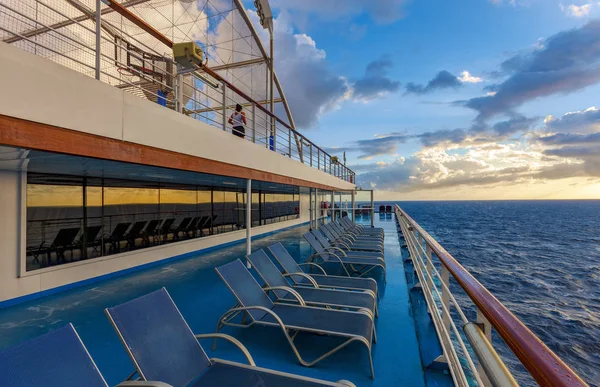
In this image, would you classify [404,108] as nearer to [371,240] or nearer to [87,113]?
[371,240]

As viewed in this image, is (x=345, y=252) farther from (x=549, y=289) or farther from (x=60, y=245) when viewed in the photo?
(x=549, y=289)

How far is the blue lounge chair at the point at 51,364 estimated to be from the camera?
1318 mm

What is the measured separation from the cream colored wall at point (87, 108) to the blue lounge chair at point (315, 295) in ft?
6.43

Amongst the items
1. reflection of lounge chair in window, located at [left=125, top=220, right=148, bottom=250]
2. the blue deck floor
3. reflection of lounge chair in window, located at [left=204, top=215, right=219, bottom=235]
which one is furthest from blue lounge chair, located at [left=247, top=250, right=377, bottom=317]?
reflection of lounge chair in window, located at [left=204, top=215, right=219, bottom=235]

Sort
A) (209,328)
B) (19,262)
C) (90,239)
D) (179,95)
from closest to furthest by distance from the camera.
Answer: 1. (209,328)
2. (179,95)
3. (19,262)
4. (90,239)

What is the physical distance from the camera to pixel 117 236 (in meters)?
6.93

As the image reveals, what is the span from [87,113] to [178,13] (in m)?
14.6

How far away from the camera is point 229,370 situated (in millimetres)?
2041

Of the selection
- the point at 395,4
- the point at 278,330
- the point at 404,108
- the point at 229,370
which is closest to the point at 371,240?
the point at 278,330

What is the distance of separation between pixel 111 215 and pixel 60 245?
1.63 m

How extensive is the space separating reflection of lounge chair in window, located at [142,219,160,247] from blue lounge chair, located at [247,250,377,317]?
5142 millimetres

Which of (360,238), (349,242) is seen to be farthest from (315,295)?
(360,238)

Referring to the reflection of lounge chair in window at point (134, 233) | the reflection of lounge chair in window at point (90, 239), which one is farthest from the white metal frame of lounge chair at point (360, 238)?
the reflection of lounge chair in window at point (90, 239)

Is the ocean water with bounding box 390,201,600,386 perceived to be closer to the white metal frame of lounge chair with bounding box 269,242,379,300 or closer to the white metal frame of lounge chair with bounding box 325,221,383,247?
the white metal frame of lounge chair with bounding box 325,221,383,247
